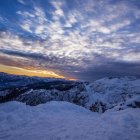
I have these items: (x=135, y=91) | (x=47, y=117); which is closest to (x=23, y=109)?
(x=47, y=117)

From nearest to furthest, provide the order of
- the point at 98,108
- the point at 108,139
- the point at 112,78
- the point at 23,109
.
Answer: the point at 108,139 → the point at 23,109 → the point at 98,108 → the point at 112,78

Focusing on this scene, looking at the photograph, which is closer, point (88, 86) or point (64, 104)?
point (64, 104)

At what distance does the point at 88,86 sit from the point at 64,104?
3077 centimetres

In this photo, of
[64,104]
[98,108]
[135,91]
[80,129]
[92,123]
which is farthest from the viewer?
[135,91]

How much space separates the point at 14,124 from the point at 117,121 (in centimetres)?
562

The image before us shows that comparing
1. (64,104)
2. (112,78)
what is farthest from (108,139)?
(112,78)

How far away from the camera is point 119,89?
39.0m

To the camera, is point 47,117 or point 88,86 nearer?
point 47,117

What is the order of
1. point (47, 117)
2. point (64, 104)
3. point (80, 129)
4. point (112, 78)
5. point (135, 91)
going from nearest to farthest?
1. point (80, 129)
2. point (47, 117)
3. point (64, 104)
4. point (135, 91)
5. point (112, 78)

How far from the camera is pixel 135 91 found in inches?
1455

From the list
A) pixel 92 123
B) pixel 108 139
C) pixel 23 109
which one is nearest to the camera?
pixel 108 139

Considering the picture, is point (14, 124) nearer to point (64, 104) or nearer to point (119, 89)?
point (64, 104)

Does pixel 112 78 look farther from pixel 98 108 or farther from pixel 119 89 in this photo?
pixel 98 108

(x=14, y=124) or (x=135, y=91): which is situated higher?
(x=135, y=91)
